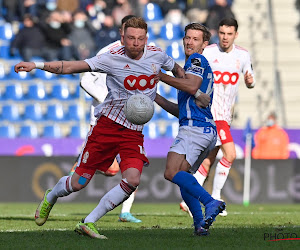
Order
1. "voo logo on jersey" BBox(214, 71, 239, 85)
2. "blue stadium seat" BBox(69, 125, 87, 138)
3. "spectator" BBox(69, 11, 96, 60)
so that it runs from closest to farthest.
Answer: "voo logo on jersey" BBox(214, 71, 239, 85), "blue stadium seat" BBox(69, 125, 87, 138), "spectator" BBox(69, 11, 96, 60)

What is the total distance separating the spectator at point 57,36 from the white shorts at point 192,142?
39.2ft

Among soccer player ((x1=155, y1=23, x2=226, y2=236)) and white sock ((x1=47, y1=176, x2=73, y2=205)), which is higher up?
soccer player ((x1=155, y1=23, x2=226, y2=236))

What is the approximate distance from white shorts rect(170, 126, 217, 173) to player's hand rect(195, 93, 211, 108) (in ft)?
0.74

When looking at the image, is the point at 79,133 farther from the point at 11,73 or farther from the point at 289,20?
the point at 289,20

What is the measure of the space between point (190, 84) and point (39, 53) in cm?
1249

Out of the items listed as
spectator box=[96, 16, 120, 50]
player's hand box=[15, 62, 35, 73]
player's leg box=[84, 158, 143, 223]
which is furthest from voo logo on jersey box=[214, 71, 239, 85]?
spectator box=[96, 16, 120, 50]

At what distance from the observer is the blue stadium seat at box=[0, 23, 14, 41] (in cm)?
2003

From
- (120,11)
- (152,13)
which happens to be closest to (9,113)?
(120,11)

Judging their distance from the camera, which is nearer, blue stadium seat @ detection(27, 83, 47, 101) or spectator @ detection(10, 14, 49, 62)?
blue stadium seat @ detection(27, 83, 47, 101)

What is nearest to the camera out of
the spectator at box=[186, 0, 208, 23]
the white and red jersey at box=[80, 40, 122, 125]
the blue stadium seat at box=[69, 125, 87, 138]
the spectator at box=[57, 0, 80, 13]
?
the white and red jersey at box=[80, 40, 122, 125]

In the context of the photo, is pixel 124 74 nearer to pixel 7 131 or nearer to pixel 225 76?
pixel 225 76

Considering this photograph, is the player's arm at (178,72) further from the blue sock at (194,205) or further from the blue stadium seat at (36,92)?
the blue stadium seat at (36,92)

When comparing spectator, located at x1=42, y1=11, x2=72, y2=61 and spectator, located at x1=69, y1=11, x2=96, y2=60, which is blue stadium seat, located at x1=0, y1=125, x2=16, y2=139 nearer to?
spectator, located at x1=42, y1=11, x2=72, y2=61

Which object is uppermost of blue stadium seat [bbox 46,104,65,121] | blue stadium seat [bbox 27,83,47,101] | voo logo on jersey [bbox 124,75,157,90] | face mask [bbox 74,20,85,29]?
face mask [bbox 74,20,85,29]
